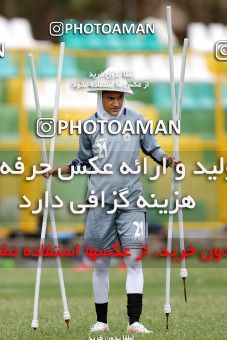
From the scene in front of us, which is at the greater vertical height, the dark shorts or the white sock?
the dark shorts

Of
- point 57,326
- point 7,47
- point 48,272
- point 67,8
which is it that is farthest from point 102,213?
point 67,8

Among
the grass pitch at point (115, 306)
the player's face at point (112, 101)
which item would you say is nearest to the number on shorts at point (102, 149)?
the player's face at point (112, 101)

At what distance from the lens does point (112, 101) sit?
11664 millimetres

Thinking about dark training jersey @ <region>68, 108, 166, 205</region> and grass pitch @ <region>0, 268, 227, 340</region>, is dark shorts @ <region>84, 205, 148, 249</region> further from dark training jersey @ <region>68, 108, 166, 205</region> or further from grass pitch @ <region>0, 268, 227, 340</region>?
grass pitch @ <region>0, 268, 227, 340</region>

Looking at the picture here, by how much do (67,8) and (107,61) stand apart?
71.5 ft

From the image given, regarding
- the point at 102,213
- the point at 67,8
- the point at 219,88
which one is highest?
the point at 67,8

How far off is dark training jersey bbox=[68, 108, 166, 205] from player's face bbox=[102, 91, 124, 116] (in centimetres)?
7

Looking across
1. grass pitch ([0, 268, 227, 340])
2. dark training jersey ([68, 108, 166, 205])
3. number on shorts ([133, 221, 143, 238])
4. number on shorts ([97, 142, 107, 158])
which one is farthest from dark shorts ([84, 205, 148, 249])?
grass pitch ([0, 268, 227, 340])

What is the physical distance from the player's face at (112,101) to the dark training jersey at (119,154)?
73 millimetres

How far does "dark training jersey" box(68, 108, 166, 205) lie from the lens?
38.0 feet

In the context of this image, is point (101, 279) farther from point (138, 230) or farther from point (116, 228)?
point (138, 230)

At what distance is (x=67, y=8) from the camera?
4819 cm

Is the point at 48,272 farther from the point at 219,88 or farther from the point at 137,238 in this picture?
the point at 137,238

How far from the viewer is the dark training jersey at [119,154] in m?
11.6
